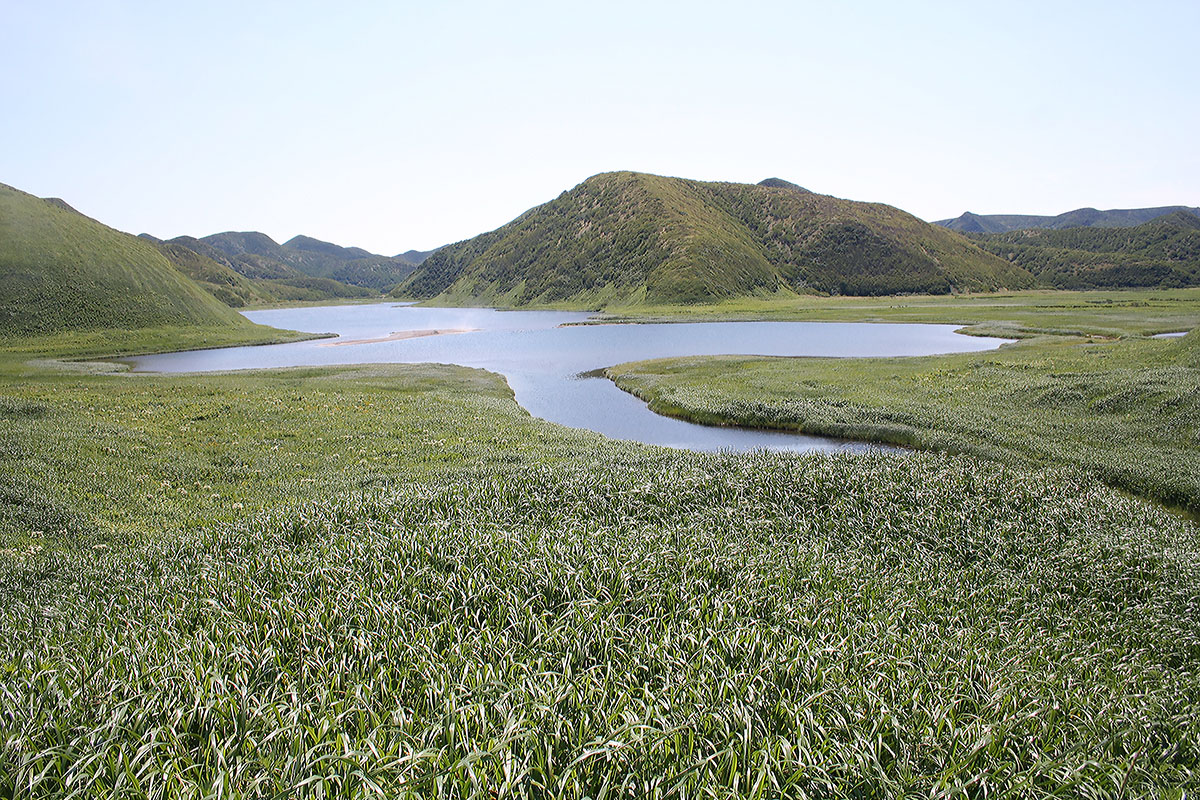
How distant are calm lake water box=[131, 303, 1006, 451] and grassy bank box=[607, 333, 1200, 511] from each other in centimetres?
271

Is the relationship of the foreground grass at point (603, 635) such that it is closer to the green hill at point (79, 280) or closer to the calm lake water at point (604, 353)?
the calm lake water at point (604, 353)

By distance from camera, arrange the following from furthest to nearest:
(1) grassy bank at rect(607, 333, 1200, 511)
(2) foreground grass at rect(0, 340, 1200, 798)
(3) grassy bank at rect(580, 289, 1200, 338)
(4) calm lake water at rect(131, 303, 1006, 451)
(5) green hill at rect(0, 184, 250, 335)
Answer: (5) green hill at rect(0, 184, 250, 335) < (3) grassy bank at rect(580, 289, 1200, 338) < (4) calm lake water at rect(131, 303, 1006, 451) < (1) grassy bank at rect(607, 333, 1200, 511) < (2) foreground grass at rect(0, 340, 1200, 798)

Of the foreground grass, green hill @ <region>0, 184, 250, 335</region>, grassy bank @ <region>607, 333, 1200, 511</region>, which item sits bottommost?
grassy bank @ <region>607, 333, 1200, 511</region>

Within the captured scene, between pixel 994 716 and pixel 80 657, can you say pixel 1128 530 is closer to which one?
pixel 994 716

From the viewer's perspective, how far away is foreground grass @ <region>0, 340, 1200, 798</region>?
609cm

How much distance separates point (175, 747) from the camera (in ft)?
19.9

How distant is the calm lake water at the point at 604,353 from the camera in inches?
1468

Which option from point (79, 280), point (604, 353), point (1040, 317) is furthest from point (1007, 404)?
point (79, 280)

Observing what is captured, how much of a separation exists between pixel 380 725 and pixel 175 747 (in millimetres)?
1818

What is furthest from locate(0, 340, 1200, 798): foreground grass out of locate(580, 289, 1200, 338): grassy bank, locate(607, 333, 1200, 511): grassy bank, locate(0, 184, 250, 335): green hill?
locate(0, 184, 250, 335): green hill

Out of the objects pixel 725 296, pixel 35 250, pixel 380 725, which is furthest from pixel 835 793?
pixel 725 296

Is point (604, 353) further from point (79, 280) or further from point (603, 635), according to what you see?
point (79, 280)

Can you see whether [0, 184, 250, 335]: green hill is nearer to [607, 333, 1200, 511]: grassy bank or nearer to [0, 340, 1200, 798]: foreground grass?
[607, 333, 1200, 511]: grassy bank

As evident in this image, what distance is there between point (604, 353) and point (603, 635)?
7067 centimetres
